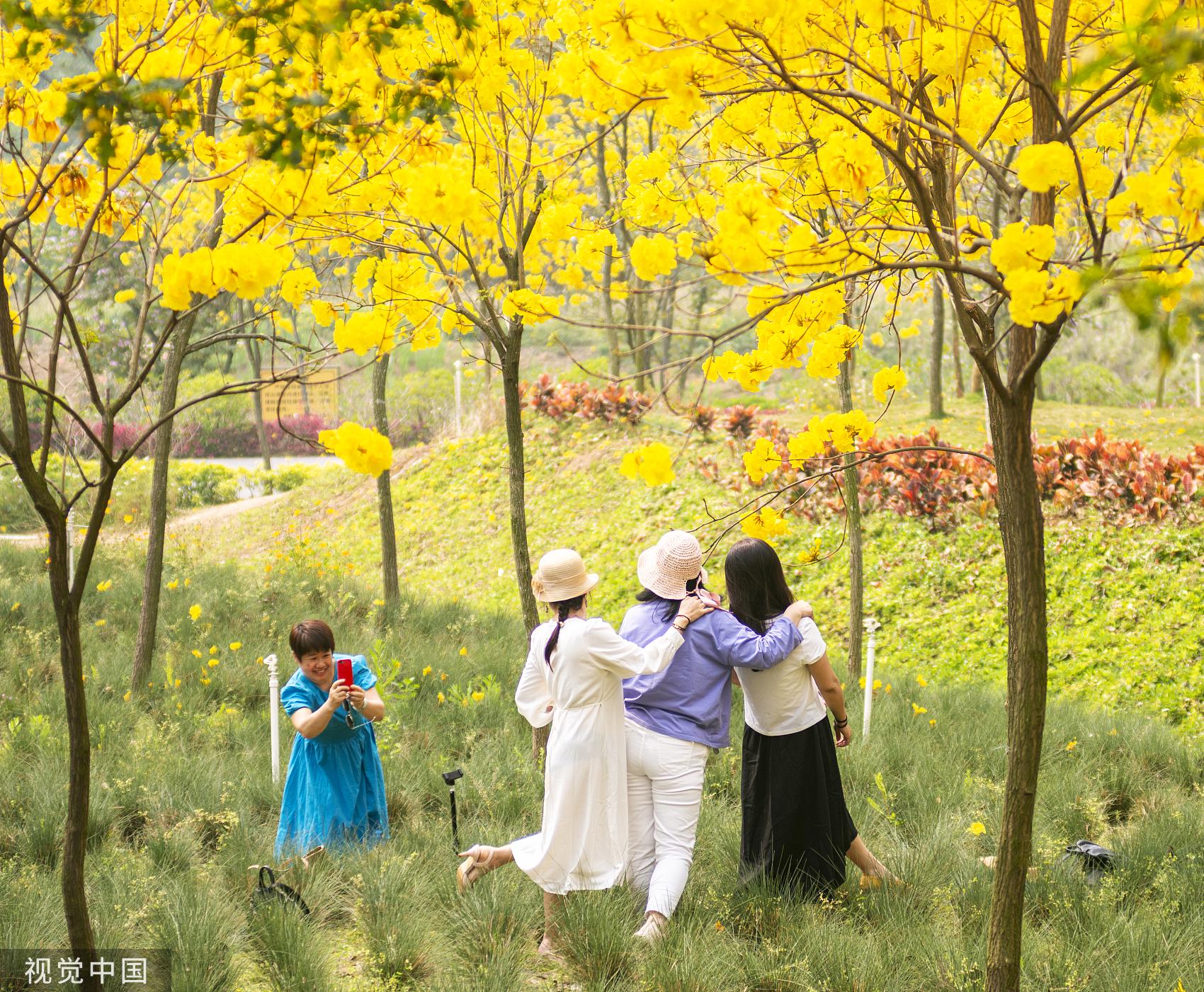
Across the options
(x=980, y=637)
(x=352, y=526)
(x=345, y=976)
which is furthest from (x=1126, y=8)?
(x=352, y=526)

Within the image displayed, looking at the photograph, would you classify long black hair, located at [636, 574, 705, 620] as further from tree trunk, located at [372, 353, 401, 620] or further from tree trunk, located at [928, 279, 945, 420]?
tree trunk, located at [928, 279, 945, 420]

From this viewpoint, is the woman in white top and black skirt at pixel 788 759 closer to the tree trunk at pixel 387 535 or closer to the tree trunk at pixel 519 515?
the tree trunk at pixel 519 515

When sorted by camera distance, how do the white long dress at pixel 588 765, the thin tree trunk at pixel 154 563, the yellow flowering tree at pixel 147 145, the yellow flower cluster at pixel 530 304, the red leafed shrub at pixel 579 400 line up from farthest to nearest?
1. the red leafed shrub at pixel 579 400
2. the thin tree trunk at pixel 154 563
3. the yellow flower cluster at pixel 530 304
4. the white long dress at pixel 588 765
5. the yellow flowering tree at pixel 147 145

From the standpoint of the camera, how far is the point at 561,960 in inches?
141

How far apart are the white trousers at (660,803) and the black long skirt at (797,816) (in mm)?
285

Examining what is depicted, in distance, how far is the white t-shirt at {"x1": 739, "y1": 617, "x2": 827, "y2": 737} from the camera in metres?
3.96

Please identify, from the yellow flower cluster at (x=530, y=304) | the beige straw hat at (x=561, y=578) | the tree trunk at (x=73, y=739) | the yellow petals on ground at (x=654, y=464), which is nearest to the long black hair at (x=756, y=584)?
the beige straw hat at (x=561, y=578)

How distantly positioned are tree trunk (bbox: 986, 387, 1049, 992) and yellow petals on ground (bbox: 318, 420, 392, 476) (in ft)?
5.34

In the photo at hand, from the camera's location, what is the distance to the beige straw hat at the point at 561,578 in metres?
3.78

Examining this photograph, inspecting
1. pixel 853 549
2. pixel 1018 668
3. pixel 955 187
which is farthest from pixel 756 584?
pixel 853 549

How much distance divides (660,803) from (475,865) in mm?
747

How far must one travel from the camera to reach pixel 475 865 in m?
3.96

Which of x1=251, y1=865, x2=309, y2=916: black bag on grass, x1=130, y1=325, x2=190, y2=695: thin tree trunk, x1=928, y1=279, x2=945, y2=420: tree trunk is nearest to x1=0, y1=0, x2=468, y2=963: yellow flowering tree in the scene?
x1=251, y1=865, x2=309, y2=916: black bag on grass

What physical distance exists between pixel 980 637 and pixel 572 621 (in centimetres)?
537
